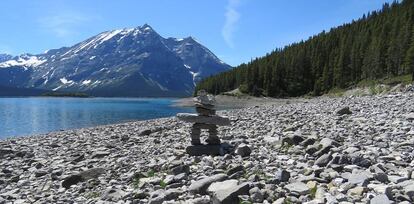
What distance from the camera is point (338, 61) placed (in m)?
130

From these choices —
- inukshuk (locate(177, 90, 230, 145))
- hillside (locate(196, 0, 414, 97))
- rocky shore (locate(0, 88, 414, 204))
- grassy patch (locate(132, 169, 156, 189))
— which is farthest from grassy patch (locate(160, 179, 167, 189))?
hillside (locate(196, 0, 414, 97))

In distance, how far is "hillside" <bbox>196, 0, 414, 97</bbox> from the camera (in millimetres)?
104312

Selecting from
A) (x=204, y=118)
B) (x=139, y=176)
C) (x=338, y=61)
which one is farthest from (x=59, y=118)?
(x=338, y=61)

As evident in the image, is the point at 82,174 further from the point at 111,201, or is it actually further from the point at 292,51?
the point at 292,51

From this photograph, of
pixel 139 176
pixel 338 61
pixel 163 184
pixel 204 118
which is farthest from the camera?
pixel 338 61

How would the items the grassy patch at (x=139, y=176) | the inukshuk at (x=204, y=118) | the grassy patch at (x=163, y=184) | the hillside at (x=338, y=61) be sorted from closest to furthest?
1. the grassy patch at (x=163, y=184)
2. the grassy patch at (x=139, y=176)
3. the inukshuk at (x=204, y=118)
4. the hillside at (x=338, y=61)

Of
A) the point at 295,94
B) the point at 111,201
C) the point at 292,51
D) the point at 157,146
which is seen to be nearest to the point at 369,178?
the point at 111,201

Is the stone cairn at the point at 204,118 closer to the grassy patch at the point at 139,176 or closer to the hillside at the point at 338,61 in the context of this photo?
the grassy patch at the point at 139,176

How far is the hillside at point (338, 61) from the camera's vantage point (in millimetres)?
104312

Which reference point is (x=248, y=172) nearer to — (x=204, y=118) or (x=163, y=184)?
(x=163, y=184)

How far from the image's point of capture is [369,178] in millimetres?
10469

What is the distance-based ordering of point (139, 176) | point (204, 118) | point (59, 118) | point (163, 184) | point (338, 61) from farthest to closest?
point (338, 61) → point (59, 118) → point (204, 118) → point (139, 176) → point (163, 184)

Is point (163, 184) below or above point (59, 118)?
above

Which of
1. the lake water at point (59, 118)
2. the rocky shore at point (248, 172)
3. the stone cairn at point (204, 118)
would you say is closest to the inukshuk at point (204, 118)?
the stone cairn at point (204, 118)
